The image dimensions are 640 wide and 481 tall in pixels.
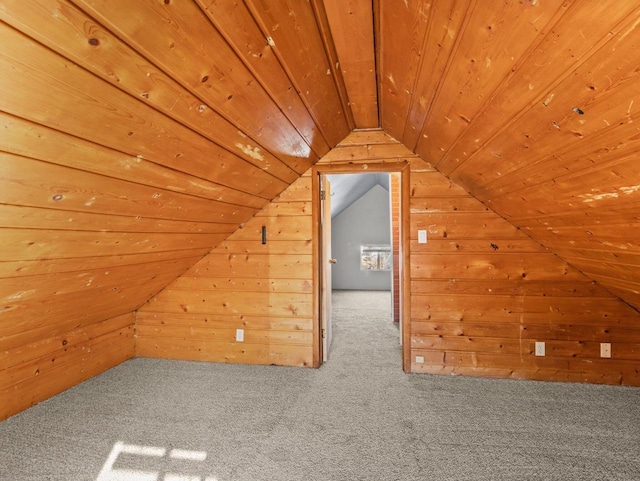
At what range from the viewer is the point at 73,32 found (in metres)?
0.71

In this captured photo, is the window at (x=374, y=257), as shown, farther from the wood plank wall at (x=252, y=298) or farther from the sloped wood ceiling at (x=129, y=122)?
the sloped wood ceiling at (x=129, y=122)

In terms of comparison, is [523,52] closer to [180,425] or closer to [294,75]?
[294,75]

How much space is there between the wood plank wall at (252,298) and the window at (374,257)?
4678 millimetres

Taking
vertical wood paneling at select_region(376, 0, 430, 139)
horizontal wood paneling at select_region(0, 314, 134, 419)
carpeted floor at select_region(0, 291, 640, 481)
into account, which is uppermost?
vertical wood paneling at select_region(376, 0, 430, 139)

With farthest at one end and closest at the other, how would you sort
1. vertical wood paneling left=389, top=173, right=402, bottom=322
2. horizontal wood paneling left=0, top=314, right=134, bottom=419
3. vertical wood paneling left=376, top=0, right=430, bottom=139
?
A: vertical wood paneling left=389, top=173, right=402, bottom=322 → horizontal wood paneling left=0, top=314, right=134, bottom=419 → vertical wood paneling left=376, top=0, right=430, bottom=139

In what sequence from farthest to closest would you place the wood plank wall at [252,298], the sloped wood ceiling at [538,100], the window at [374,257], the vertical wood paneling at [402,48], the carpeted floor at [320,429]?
1. the window at [374,257]
2. the wood plank wall at [252,298]
3. the carpeted floor at [320,429]
4. the vertical wood paneling at [402,48]
5. the sloped wood ceiling at [538,100]

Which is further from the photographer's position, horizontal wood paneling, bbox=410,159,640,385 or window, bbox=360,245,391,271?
window, bbox=360,245,391,271

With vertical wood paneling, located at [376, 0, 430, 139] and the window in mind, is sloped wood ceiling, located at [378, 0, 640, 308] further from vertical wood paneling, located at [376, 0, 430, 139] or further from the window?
the window

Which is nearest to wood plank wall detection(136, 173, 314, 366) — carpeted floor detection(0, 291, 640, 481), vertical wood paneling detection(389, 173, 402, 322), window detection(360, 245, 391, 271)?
carpeted floor detection(0, 291, 640, 481)

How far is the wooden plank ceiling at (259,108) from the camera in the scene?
762 millimetres

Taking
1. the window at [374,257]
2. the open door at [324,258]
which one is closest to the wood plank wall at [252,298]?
the open door at [324,258]

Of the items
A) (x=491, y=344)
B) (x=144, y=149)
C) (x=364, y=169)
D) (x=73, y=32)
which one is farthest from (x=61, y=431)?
(x=491, y=344)

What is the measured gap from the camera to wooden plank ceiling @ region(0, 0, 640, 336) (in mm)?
762

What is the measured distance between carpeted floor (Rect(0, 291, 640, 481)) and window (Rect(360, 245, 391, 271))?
15.1 feet
